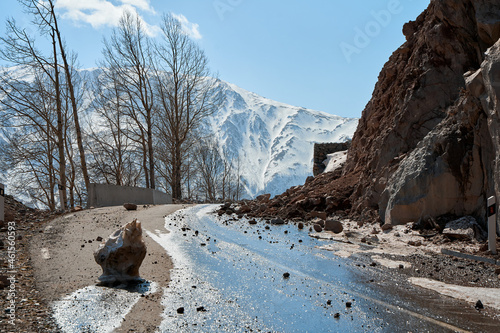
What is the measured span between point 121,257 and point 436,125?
28.2 feet

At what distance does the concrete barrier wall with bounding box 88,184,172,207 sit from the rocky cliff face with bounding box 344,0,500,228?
11.0 meters

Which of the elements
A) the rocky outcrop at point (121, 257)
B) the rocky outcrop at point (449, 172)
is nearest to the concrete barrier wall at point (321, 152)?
the rocky outcrop at point (449, 172)

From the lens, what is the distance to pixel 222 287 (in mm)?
5480

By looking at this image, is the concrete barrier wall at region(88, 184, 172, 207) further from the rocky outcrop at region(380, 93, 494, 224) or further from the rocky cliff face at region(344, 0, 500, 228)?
the rocky outcrop at region(380, 93, 494, 224)

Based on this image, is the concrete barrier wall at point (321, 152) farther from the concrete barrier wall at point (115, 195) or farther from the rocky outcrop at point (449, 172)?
the rocky outcrop at point (449, 172)

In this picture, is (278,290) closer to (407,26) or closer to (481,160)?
(481,160)

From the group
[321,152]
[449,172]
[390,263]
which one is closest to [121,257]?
[390,263]

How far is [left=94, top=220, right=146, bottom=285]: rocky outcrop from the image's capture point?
518 cm

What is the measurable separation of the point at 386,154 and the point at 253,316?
904cm

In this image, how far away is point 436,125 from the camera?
10.6 m

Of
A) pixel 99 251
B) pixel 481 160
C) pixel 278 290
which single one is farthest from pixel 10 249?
pixel 481 160

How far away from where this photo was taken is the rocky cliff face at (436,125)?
8867mm

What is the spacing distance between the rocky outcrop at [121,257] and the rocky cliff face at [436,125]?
266 inches

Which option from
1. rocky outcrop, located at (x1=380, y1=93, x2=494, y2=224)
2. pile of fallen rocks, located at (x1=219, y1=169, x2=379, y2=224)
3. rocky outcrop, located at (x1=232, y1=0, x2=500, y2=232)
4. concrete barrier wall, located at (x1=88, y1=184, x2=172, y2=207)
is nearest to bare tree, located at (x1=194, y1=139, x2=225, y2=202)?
concrete barrier wall, located at (x1=88, y1=184, x2=172, y2=207)
